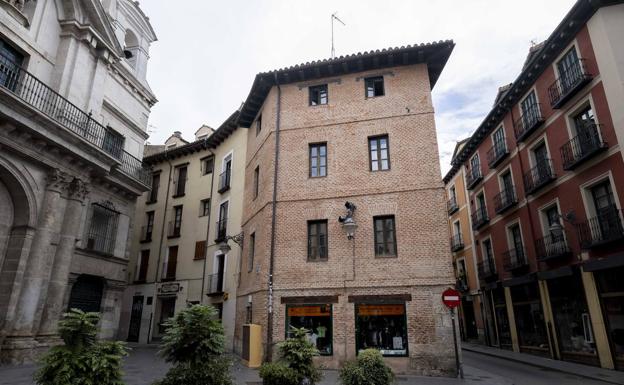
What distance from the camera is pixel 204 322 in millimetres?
7285

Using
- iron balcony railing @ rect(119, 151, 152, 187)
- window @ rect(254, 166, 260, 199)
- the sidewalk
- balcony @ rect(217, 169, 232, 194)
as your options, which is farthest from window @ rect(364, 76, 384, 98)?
→ the sidewalk

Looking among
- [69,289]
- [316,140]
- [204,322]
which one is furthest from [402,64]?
[69,289]

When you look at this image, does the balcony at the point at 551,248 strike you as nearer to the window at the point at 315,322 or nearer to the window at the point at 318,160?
the window at the point at 315,322

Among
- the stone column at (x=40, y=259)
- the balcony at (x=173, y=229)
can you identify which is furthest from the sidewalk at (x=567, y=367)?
the balcony at (x=173, y=229)

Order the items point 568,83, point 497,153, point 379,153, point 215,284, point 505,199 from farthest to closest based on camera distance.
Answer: point 497,153
point 505,199
point 215,284
point 568,83
point 379,153

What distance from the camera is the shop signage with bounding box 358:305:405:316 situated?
13148 millimetres

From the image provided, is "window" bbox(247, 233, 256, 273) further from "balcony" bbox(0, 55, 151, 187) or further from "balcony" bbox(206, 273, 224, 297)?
"balcony" bbox(0, 55, 151, 187)

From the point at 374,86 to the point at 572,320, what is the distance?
1267cm

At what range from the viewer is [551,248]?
1727cm

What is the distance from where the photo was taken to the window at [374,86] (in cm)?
1595

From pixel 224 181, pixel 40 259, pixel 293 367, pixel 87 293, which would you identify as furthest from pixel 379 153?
pixel 87 293

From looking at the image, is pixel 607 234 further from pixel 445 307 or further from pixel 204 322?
pixel 204 322

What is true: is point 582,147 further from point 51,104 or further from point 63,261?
point 63,261

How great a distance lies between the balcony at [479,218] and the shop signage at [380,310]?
44.1 feet
